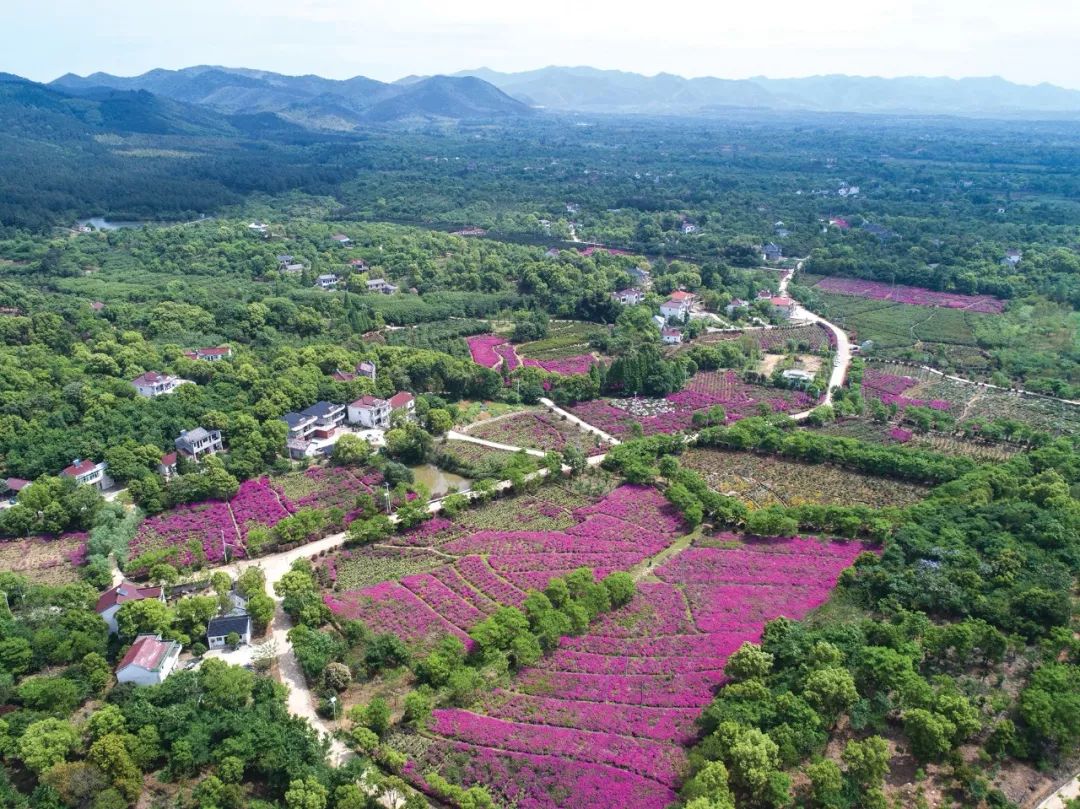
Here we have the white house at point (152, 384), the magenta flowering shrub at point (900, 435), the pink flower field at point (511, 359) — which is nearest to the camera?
the magenta flowering shrub at point (900, 435)

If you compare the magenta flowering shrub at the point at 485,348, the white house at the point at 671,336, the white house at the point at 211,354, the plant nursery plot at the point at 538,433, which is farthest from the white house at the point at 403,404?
the white house at the point at 671,336

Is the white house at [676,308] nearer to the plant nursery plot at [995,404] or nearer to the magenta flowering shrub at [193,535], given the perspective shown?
the plant nursery plot at [995,404]

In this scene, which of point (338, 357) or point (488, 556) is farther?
point (338, 357)

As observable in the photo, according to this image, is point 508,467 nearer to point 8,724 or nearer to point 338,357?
point 338,357

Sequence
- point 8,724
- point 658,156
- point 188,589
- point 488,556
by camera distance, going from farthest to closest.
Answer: point 658,156, point 488,556, point 188,589, point 8,724

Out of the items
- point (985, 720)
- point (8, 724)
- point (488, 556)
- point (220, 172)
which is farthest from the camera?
point (220, 172)

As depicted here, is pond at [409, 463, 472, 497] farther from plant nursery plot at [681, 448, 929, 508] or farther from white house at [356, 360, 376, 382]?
plant nursery plot at [681, 448, 929, 508]

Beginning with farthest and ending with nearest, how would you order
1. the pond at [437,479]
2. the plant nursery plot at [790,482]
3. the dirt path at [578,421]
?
1. the dirt path at [578,421]
2. the pond at [437,479]
3. the plant nursery plot at [790,482]

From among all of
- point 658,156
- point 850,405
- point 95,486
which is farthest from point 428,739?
point 658,156
